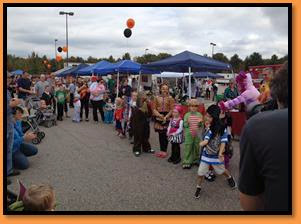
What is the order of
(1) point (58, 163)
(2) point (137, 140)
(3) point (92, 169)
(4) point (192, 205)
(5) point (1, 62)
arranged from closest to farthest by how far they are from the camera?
(5) point (1, 62) → (4) point (192, 205) → (3) point (92, 169) → (1) point (58, 163) → (2) point (137, 140)

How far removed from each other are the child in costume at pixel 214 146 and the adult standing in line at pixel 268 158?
263cm

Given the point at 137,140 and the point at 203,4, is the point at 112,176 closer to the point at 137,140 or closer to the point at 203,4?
the point at 137,140

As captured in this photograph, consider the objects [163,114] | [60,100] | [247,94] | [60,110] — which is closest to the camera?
[247,94]

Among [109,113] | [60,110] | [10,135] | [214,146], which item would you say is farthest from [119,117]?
[214,146]

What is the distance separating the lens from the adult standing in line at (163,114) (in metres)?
6.32

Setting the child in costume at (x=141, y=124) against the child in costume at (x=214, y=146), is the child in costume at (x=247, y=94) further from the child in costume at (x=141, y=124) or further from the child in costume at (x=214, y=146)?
the child in costume at (x=141, y=124)

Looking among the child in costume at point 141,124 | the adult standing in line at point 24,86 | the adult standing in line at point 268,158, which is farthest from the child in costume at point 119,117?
the adult standing in line at point 268,158

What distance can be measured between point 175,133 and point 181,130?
0.13m

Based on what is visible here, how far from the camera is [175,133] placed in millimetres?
5824

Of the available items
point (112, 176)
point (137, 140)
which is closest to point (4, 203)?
point (112, 176)

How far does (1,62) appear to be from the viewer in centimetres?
247

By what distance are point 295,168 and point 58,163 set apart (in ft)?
16.1

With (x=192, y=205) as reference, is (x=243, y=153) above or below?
above

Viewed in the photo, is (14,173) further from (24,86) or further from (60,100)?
(60,100)
